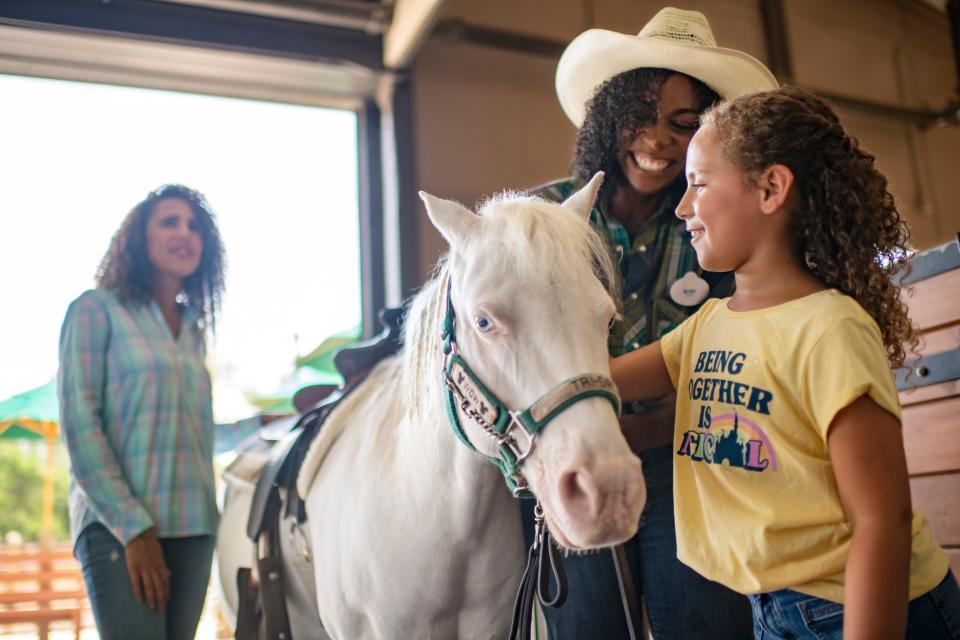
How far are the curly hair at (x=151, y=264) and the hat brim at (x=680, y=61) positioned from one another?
1.28 meters

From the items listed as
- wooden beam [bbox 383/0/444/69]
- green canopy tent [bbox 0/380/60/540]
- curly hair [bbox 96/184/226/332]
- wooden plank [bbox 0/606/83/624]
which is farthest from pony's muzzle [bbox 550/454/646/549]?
wooden plank [bbox 0/606/83/624]

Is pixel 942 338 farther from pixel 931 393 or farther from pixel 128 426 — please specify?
pixel 128 426

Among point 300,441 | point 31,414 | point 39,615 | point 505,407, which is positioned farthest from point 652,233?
point 39,615

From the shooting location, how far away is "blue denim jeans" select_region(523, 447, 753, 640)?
107 cm

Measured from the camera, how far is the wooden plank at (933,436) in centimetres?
145

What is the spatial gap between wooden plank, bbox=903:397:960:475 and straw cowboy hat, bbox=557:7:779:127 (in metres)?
0.74

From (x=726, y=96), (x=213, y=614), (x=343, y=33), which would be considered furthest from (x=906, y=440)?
(x=213, y=614)

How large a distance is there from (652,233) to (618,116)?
223 mm

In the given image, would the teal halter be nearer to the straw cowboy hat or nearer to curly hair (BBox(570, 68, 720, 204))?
curly hair (BBox(570, 68, 720, 204))

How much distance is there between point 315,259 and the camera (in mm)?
3662

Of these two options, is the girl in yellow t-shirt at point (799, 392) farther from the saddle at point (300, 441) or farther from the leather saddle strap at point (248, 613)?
the leather saddle strap at point (248, 613)

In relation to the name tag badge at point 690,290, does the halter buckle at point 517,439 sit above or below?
below

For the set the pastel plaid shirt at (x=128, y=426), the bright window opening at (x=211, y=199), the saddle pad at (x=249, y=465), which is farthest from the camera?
the bright window opening at (x=211, y=199)

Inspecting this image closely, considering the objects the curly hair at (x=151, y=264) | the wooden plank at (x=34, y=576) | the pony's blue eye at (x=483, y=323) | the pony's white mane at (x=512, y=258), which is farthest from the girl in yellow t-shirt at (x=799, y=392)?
the wooden plank at (x=34, y=576)
